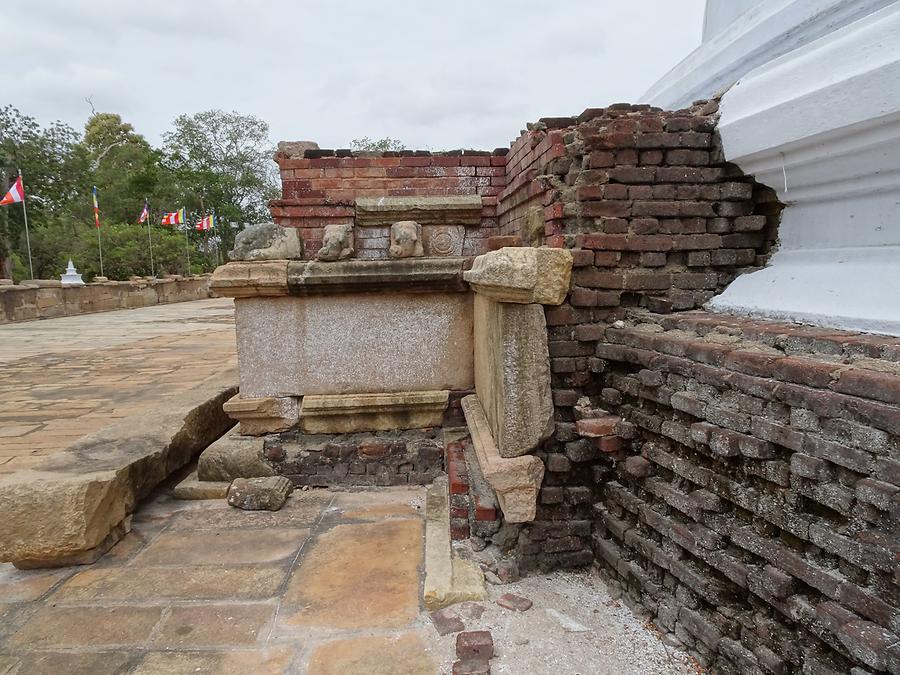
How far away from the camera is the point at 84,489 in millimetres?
2398

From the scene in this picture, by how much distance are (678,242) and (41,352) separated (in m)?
9.44

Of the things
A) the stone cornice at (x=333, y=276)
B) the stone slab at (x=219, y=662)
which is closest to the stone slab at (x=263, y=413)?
the stone cornice at (x=333, y=276)

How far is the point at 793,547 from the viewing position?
1423mm

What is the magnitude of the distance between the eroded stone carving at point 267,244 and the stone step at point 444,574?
6.06 ft

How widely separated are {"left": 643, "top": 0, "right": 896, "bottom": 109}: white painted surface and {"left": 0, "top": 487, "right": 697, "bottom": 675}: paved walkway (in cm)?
243

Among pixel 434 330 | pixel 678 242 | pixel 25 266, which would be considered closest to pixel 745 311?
pixel 678 242

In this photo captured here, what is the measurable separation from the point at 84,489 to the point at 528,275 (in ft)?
7.45

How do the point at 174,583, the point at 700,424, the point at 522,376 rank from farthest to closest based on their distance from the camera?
the point at 174,583 → the point at 522,376 → the point at 700,424

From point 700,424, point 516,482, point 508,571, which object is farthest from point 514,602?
point 700,424

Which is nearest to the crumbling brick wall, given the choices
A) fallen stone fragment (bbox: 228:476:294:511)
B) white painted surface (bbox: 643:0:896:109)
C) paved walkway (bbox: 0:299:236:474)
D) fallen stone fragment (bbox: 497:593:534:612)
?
fallen stone fragment (bbox: 497:593:534:612)

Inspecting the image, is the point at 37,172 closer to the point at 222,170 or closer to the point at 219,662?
the point at 222,170

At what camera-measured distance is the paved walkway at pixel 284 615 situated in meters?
1.81

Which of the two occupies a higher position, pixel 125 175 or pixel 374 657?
pixel 125 175

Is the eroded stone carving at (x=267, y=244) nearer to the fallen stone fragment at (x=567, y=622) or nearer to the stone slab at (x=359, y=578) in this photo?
the stone slab at (x=359, y=578)
